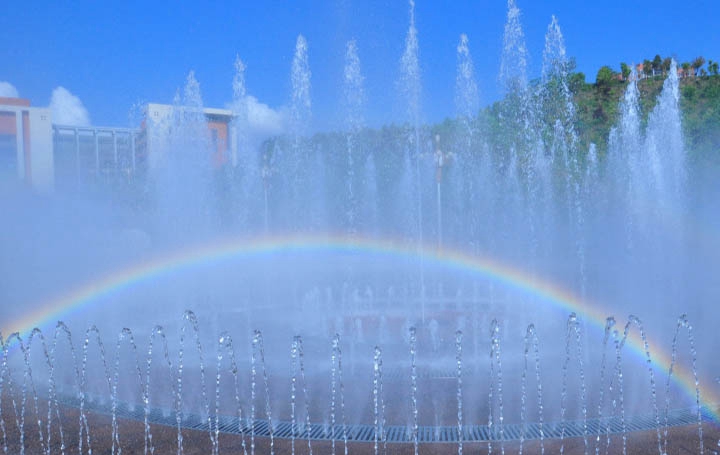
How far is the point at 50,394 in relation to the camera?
672cm

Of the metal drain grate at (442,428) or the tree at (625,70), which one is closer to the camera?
the metal drain grate at (442,428)

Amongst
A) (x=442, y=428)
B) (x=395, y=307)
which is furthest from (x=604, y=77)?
(x=442, y=428)

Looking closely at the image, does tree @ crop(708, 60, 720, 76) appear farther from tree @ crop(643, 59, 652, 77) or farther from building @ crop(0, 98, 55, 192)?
building @ crop(0, 98, 55, 192)

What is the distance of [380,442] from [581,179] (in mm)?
21168

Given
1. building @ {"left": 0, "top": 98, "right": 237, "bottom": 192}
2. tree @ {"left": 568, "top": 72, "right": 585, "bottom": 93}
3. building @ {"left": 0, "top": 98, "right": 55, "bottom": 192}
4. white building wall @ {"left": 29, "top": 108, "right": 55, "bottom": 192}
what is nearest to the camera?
tree @ {"left": 568, "top": 72, "right": 585, "bottom": 93}

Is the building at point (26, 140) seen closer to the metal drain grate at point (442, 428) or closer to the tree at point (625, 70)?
the tree at point (625, 70)

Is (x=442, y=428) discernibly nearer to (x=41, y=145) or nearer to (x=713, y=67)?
(x=713, y=67)

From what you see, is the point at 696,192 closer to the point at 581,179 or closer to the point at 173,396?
the point at 581,179

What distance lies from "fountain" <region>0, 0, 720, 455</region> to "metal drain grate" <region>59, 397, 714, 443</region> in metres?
0.03

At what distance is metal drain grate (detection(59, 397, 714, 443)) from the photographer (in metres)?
5.31

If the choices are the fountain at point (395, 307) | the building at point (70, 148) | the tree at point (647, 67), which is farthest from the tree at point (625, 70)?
the building at point (70, 148)

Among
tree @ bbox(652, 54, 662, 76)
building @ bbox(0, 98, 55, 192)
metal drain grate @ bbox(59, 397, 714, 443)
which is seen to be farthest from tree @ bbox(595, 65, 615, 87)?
building @ bbox(0, 98, 55, 192)

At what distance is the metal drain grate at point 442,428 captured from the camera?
5.31m

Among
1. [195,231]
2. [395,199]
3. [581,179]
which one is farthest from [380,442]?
[395,199]
